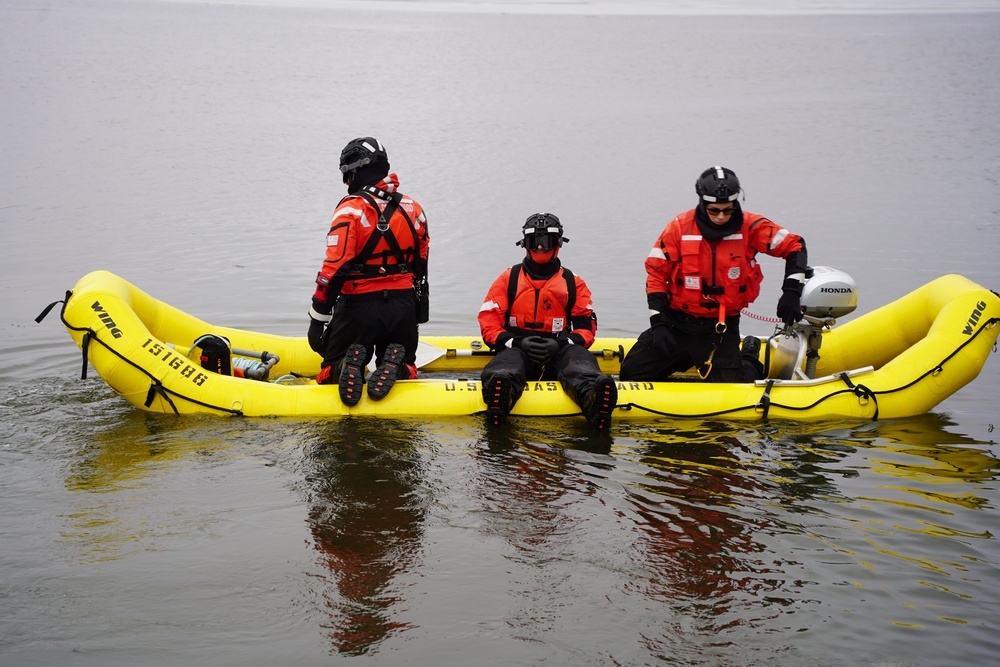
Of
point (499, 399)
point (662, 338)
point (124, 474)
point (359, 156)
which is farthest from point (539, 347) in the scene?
point (124, 474)

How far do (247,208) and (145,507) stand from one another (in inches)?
373

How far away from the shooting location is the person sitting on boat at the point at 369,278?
18.6 ft

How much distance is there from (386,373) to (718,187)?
209 cm

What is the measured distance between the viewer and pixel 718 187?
5.77 meters

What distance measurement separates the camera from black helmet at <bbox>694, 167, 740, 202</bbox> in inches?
227

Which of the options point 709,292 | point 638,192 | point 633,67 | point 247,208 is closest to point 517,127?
point 638,192

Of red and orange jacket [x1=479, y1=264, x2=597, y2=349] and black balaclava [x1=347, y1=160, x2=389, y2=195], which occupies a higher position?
black balaclava [x1=347, y1=160, x2=389, y2=195]

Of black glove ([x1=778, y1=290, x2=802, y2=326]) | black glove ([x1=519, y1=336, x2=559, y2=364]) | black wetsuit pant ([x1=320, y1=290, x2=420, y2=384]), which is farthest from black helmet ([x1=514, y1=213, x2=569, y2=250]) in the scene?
black glove ([x1=778, y1=290, x2=802, y2=326])

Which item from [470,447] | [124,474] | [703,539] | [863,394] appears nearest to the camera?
[703,539]

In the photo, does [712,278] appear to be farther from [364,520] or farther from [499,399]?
[364,520]

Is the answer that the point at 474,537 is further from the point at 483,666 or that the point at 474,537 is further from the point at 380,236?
the point at 380,236

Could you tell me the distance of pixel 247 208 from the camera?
13789mm

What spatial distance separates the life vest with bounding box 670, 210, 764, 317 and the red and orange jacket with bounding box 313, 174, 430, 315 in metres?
1.47

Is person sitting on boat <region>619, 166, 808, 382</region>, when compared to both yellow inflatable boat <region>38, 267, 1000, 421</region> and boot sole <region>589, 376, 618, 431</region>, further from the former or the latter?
boot sole <region>589, 376, 618, 431</region>
